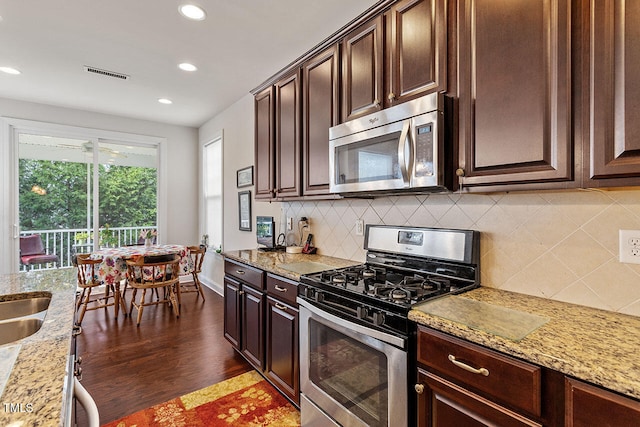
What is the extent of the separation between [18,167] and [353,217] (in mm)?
4752

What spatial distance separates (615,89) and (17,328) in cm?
224

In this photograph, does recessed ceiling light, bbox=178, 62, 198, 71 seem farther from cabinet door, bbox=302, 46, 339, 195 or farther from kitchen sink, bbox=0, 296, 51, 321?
kitchen sink, bbox=0, 296, 51, 321

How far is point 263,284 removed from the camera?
7.30 feet

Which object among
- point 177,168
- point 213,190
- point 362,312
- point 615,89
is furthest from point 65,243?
point 615,89

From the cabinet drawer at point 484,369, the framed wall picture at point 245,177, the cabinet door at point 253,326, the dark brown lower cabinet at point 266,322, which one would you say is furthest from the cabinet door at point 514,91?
the framed wall picture at point 245,177

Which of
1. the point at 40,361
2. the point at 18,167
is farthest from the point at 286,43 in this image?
the point at 18,167

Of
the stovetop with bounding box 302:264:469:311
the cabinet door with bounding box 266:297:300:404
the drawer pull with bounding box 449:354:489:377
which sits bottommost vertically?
the cabinet door with bounding box 266:297:300:404

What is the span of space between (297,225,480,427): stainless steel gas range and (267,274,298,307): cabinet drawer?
9 centimetres

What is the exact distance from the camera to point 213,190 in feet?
17.0

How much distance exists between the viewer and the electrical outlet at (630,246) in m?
1.22

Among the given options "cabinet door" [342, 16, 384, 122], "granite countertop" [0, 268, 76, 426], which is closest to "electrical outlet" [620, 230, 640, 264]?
"cabinet door" [342, 16, 384, 122]

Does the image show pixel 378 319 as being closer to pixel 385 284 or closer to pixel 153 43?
pixel 385 284

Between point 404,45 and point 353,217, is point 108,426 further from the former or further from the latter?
point 404,45

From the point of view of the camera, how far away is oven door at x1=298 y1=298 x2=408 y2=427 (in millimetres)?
1314
